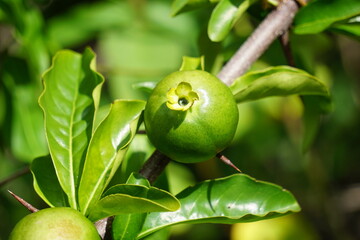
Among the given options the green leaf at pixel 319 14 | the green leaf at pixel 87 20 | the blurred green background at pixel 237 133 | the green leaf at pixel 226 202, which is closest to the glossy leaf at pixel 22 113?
the blurred green background at pixel 237 133

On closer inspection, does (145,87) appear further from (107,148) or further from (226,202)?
(226,202)

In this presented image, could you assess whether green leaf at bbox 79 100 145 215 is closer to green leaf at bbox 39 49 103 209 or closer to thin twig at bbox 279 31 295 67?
green leaf at bbox 39 49 103 209

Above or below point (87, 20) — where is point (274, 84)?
above

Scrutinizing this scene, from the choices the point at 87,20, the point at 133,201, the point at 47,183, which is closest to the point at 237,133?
the point at 87,20

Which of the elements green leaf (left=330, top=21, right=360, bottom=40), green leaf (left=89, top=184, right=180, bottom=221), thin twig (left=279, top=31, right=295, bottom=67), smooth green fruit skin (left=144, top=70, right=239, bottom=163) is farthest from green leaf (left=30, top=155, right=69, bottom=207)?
green leaf (left=330, top=21, right=360, bottom=40)

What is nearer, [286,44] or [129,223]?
[129,223]

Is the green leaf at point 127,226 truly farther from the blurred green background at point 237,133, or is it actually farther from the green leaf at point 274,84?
the blurred green background at point 237,133
